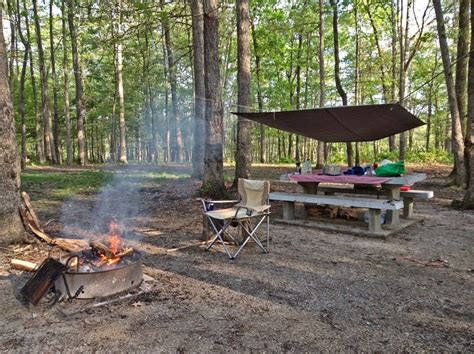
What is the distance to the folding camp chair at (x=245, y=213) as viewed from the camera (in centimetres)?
327

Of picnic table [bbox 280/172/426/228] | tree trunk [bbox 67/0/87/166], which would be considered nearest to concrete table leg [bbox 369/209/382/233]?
picnic table [bbox 280/172/426/228]

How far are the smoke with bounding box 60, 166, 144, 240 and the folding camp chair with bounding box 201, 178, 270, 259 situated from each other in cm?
113

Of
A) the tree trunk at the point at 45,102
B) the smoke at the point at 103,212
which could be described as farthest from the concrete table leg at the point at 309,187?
the tree trunk at the point at 45,102

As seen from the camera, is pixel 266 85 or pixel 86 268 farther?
pixel 266 85

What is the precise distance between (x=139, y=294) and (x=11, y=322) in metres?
0.76

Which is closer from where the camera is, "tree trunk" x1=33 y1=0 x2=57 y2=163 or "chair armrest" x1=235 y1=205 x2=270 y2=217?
"chair armrest" x1=235 y1=205 x2=270 y2=217

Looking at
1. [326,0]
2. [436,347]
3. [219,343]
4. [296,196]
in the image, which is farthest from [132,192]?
[326,0]

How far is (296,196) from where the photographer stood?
15.3 ft

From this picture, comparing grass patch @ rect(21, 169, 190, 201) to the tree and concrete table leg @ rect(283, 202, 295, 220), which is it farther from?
concrete table leg @ rect(283, 202, 295, 220)

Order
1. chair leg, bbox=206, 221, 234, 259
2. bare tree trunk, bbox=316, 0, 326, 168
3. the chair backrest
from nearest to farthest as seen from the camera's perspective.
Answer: chair leg, bbox=206, 221, 234, 259 < the chair backrest < bare tree trunk, bbox=316, 0, 326, 168

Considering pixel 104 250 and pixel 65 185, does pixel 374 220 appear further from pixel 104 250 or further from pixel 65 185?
pixel 65 185

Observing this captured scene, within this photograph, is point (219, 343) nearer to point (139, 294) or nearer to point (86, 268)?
point (139, 294)

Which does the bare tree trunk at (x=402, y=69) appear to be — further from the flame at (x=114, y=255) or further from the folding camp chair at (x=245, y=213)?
the flame at (x=114, y=255)

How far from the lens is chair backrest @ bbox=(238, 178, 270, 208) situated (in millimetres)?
3779
